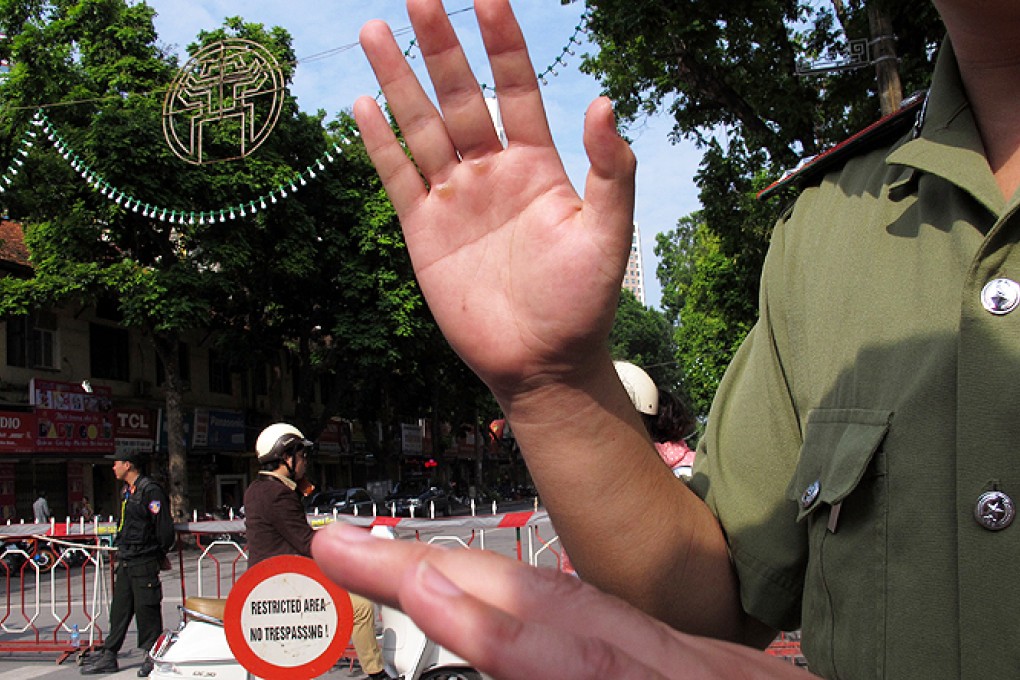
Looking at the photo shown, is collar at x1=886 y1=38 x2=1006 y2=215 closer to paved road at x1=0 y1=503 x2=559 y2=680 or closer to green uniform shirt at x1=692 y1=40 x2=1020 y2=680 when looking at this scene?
green uniform shirt at x1=692 y1=40 x2=1020 y2=680

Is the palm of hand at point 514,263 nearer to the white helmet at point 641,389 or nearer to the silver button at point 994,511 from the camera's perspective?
the silver button at point 994,511

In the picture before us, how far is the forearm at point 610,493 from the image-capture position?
1.18m

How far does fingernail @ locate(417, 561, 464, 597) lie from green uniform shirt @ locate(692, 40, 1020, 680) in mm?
701

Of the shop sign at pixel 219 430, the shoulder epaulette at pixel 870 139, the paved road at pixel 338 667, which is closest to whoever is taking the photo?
the shoulder epaulette at pixel 870 139

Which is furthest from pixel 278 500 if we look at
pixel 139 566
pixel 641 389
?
pixel 139 566

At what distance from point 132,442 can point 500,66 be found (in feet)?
81.7

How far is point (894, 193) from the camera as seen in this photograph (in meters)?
1.22

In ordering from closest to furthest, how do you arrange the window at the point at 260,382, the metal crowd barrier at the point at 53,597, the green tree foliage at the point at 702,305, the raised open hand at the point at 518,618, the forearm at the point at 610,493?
the raised open hand at the point at 518,618
the forearm at the point at 610,493
the metal crowd barrier at the point at 53,597
the green tree foliage at the point at 702,305
the window at the point at 260,382

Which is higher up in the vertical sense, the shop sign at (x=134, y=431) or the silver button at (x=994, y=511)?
the shop sign at (x=134, y=431)

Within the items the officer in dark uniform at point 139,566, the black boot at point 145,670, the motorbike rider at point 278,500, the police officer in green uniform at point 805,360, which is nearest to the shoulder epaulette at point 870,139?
the police officer in green uniform at point 805,360

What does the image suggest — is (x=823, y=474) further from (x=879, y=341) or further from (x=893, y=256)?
(x=893, y=256)

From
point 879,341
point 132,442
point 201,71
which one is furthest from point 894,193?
point 132,442

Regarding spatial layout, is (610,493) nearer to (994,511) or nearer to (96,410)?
(994,511)

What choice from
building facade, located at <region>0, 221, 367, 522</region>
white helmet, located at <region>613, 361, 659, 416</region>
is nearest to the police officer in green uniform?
white helmet, located at <region>613, 361, 659, 416</region>
